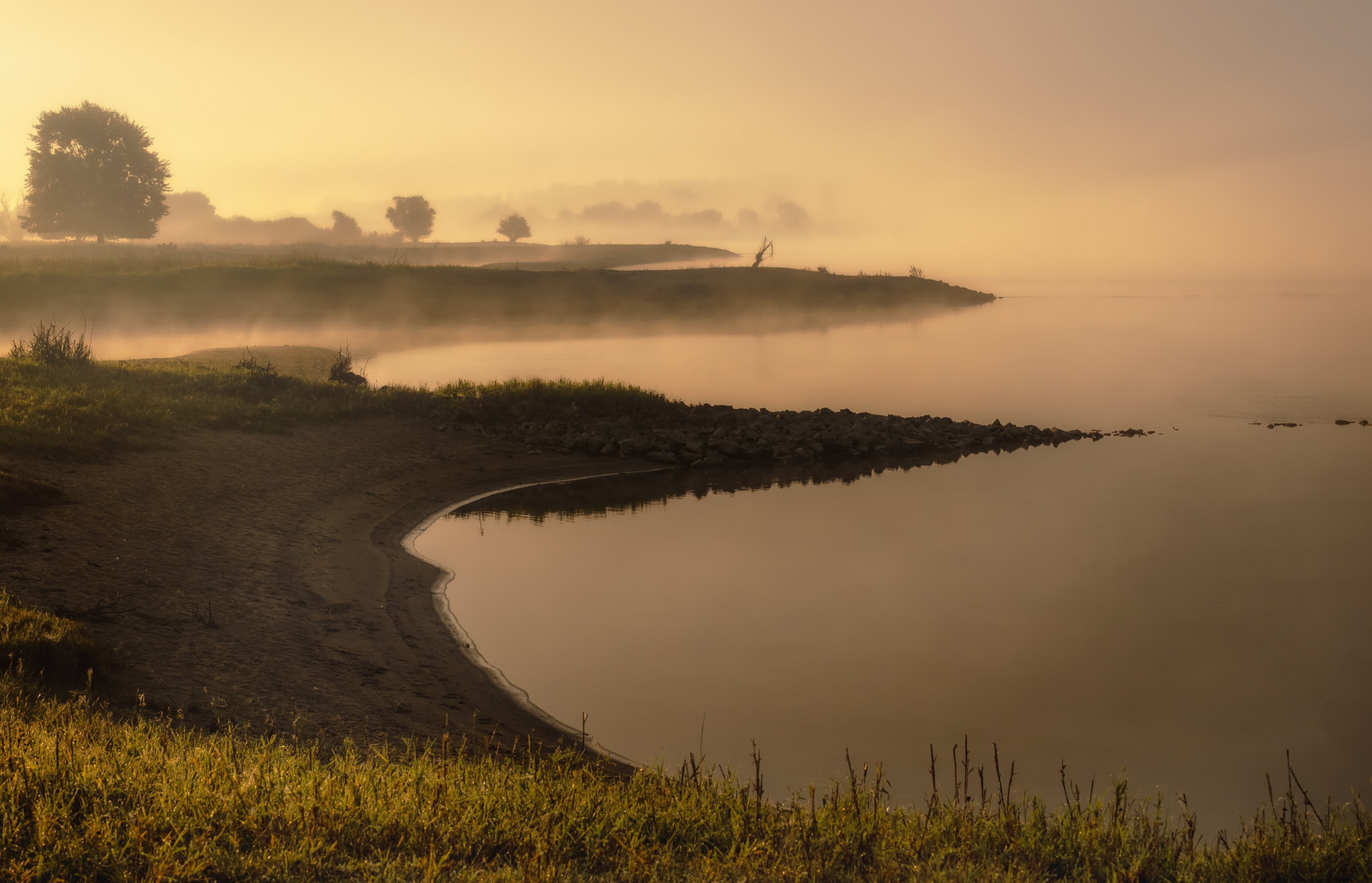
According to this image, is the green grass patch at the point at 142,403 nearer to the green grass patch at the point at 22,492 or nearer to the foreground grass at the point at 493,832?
the green grass patch at the point at 22,492

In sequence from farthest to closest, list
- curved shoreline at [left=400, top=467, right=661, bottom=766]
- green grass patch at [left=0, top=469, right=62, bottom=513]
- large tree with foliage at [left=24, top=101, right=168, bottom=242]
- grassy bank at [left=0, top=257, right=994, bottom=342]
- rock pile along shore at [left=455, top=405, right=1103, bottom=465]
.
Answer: large tree with foliage at [left=24, top=101, right=168, bottom=242]
grassy bank at [left=0, top=257, right=994, bottom=342]
rock pile along shore at [left=455, top=405, right=1103, bottom=465]
green grass patch at [left=0, top=469, right=62, bottom=513]
curved shoreline at [left=400, top=467, right=661, bottom=766]

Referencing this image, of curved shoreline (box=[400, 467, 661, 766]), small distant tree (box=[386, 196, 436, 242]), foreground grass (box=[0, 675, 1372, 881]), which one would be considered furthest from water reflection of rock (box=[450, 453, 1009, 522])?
small distant tree (box=[386, 196, 436, 242])

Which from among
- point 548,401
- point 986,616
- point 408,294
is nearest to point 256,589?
point 986,616

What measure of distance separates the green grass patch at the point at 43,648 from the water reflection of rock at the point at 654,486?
11.1m

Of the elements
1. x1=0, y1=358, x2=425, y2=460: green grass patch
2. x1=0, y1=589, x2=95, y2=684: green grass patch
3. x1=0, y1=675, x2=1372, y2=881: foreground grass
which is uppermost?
x1=0, y1=358, x2=425, y2=460: green grass patch

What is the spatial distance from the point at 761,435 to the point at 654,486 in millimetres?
6491

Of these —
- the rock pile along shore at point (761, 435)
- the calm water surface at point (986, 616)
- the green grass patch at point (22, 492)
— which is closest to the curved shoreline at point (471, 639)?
the calm water surface at point (986, 616)

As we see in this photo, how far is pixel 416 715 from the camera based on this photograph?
10.9 meters

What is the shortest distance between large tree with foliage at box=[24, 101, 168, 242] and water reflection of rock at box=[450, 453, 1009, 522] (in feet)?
267

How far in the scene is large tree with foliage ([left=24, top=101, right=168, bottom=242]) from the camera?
84.5 m

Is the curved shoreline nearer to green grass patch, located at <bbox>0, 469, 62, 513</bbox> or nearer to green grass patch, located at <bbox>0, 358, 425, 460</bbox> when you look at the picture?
green grass patch, located at <bbox>0, 469, 62, 513</bbox>

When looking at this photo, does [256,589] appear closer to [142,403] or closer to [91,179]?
[142,403]

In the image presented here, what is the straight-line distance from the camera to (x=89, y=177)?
8544 centimetres

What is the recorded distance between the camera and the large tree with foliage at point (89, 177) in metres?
84.5
